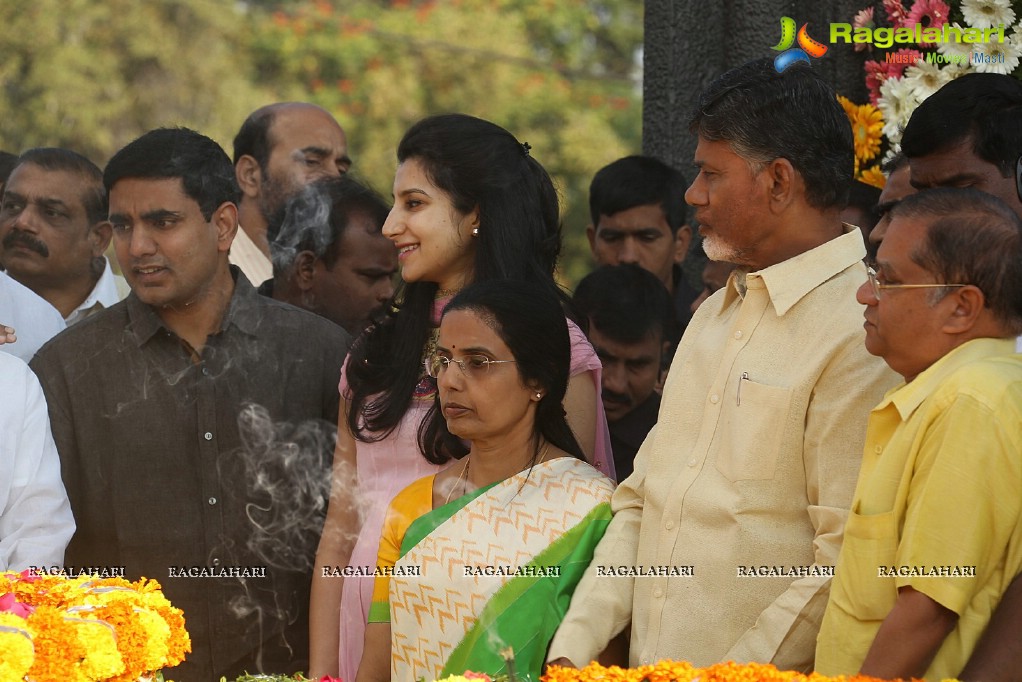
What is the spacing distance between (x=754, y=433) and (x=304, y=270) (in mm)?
2633

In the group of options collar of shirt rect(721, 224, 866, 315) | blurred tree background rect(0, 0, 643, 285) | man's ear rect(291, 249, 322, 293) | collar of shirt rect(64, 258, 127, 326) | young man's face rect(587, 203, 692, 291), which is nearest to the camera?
collar of shirt rect(721, 224, 866, 315)

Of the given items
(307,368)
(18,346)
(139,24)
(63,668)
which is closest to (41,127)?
(139,24)

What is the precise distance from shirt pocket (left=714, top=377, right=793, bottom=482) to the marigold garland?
1245 mm

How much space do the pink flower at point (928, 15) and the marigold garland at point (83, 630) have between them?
9.91 ft

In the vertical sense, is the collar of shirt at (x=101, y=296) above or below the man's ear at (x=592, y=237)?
below

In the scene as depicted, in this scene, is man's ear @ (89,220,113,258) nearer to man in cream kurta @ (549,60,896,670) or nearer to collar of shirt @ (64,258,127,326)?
collar of shirt @ (64,258,127,326)

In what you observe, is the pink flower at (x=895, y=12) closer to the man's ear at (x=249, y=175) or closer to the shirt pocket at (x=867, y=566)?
the shirt pocket at (x=867, y=566)

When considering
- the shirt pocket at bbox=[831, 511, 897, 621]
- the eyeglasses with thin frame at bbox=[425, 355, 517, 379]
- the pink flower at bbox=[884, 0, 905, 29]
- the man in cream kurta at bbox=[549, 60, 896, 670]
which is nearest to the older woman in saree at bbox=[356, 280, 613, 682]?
the eyeglasses with thin frame at bbox=[425, 355, 517, 379]

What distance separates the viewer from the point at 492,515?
350 centimetres

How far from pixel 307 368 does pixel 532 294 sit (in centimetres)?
103

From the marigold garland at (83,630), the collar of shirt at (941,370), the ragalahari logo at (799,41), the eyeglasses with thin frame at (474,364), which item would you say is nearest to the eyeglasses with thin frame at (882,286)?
the collar of shirt at (941,370)

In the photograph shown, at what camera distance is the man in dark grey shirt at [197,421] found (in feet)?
13.9

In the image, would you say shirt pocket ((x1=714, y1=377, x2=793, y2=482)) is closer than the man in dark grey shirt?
Yes

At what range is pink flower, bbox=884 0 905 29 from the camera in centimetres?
471
